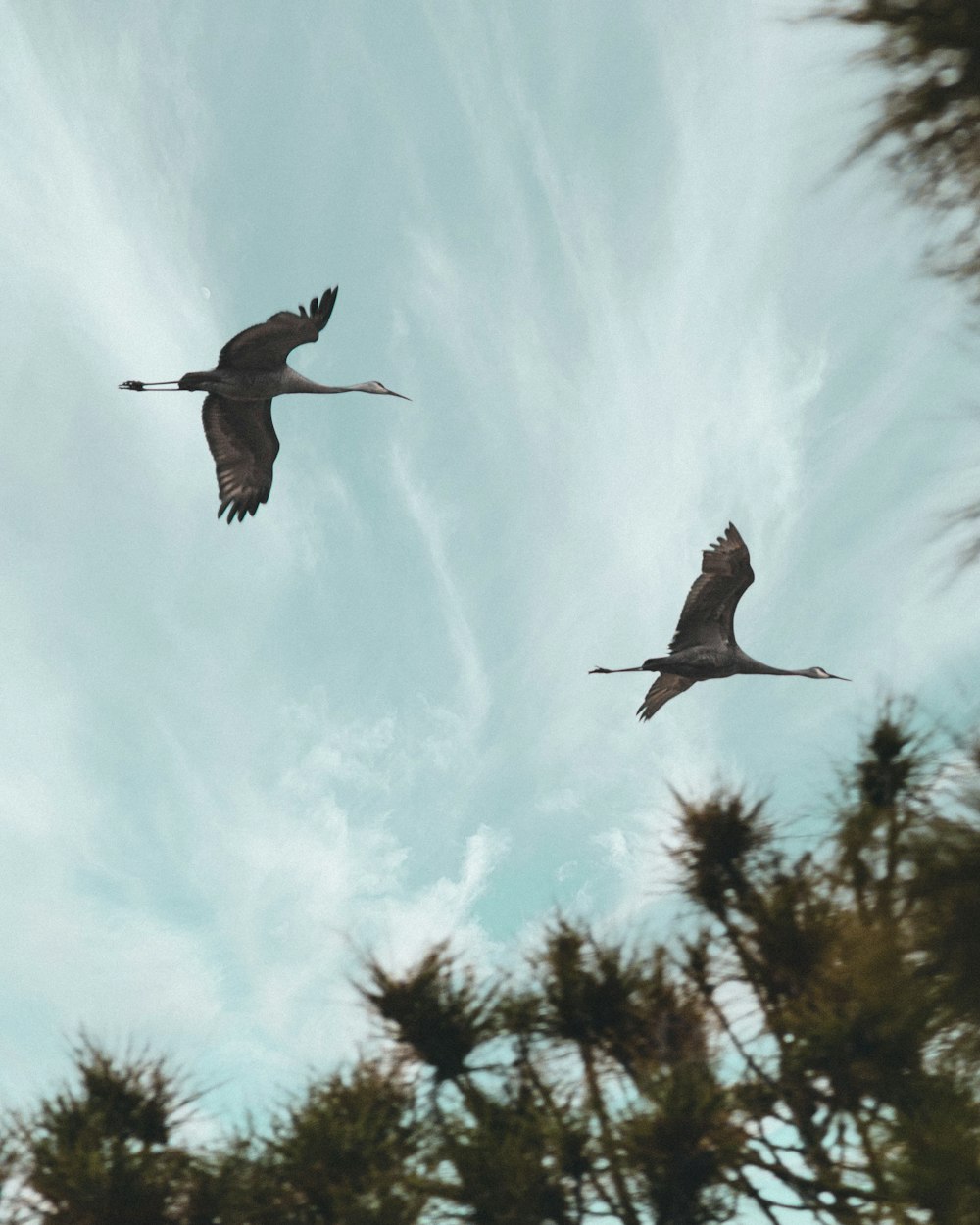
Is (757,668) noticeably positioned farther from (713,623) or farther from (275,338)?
(275,338)

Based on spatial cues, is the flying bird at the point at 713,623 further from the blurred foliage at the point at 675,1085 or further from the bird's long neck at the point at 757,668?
the blurred foliage at the point at 675,1085

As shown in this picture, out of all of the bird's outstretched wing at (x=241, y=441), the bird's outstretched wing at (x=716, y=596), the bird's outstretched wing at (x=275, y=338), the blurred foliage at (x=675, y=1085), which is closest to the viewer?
the blurred foliage at (x=675, y=1085)

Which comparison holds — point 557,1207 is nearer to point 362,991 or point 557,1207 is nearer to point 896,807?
point 362,991

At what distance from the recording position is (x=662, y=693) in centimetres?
1540

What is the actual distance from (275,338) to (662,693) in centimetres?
661

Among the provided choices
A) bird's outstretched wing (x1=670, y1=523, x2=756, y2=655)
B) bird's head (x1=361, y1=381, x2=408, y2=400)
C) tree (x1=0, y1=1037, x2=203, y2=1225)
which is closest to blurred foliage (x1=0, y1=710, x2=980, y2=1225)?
tree (x1=0, y1=1037, x2=203, y2=1225)

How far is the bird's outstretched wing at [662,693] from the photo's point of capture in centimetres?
1530

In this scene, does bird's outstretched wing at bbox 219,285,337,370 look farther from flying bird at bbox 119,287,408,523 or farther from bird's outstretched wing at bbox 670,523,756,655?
bird's outstretched wing at bbox 670,523,756,655

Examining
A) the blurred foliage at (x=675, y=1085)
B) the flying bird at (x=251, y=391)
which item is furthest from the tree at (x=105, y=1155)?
the flying bird at (x=251, y=391)

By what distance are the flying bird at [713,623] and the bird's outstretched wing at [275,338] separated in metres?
5.19

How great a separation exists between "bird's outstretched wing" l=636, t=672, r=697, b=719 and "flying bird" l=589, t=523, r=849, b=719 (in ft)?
1.72

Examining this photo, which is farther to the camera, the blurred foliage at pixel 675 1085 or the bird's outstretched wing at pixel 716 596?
the bird's outstretched wing at pixel 716 596

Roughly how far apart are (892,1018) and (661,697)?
7.99 m

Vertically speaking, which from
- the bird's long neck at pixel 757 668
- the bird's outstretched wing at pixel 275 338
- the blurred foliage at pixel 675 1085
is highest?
the bird's outstretched wing at pixel 275 338
